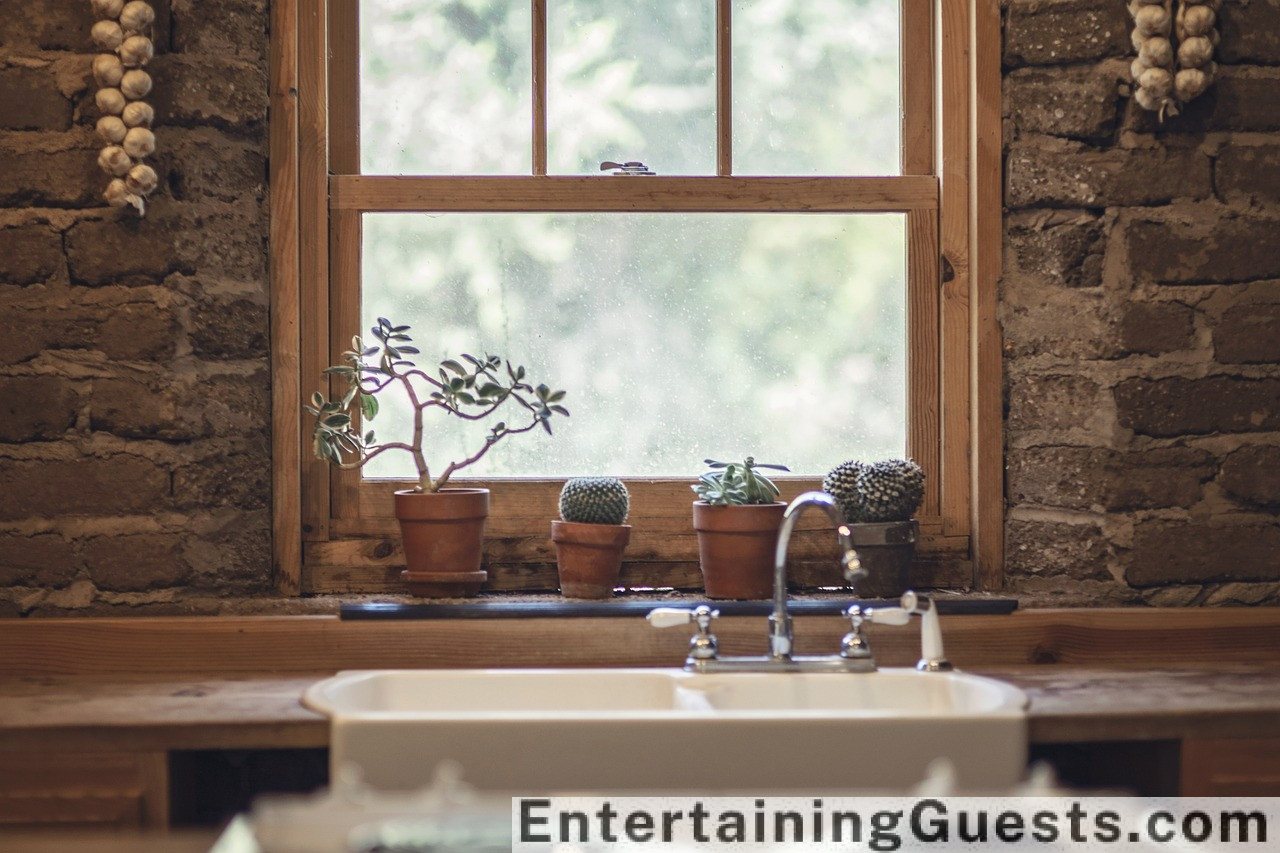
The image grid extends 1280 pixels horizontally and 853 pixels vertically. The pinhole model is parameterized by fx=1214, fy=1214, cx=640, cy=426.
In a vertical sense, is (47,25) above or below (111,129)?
above

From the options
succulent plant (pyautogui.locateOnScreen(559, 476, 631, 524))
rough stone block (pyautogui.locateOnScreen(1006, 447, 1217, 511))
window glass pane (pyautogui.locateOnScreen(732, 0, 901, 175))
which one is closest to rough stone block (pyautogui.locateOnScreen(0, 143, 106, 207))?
succulent plant (pyautogui.locateOnScreen(559, 476, 631, 524))

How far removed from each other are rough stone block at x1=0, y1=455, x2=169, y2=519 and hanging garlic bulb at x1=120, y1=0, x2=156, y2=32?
68 cm

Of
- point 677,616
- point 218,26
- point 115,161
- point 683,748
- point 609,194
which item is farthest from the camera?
point 609,194

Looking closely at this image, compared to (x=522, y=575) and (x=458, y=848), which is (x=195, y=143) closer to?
(x=522, y=575)

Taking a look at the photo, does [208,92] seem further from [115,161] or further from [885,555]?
[885,555]

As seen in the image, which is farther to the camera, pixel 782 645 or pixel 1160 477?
pixel 1160 477

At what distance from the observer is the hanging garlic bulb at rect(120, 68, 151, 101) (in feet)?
6.29

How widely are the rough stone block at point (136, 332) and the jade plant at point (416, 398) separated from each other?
260mm

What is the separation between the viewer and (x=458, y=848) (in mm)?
1369

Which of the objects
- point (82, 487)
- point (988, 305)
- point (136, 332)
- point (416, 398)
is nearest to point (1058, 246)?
point (988, 305)

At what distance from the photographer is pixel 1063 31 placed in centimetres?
202

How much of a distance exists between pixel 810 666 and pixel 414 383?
0.84 m

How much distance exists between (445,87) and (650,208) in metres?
0.42

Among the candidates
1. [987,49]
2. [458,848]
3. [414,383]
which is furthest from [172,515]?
[987,49]
